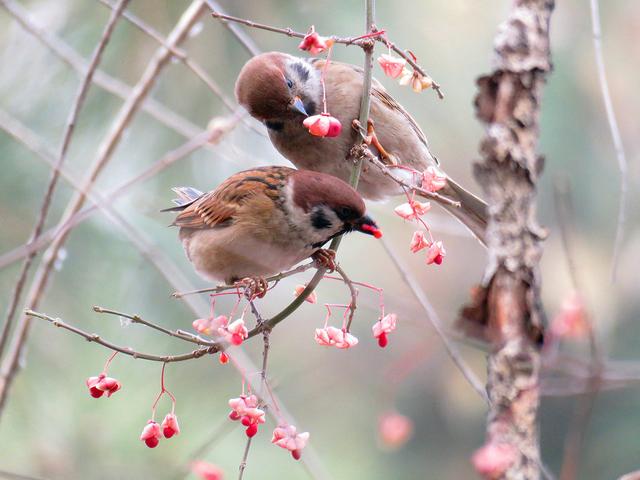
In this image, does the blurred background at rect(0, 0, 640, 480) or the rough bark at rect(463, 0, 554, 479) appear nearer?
the rough bark at rect(463, 0, 554, 479)

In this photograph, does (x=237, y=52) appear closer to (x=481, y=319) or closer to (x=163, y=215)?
(x=163, y=215)

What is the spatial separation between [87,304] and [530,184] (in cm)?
292

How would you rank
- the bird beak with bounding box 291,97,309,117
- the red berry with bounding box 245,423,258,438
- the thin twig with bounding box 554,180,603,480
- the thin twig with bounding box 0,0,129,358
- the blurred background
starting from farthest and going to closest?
1. the blurred background
2. the bird beak with bounding box 291,97,309,117
3. the thin twig with bounding box 0,0,129,358
4. the red berry with bounding box 245,423,258,438
5. the thin twig with bounding box 554,180,603,480

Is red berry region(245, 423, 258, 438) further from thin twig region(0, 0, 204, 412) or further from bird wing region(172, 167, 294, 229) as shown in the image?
thin twig region(0, 0, 204, 412)

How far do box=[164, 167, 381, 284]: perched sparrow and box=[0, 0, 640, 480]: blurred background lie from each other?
5.8 inches

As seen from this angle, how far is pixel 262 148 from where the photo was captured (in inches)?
158

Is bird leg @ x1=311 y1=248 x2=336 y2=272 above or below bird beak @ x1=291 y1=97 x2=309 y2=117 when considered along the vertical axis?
below

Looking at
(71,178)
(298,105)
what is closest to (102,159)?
(71,178)

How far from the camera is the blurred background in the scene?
3.85 meters

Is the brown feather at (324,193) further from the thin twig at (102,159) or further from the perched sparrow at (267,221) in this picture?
the thin twig at (102,159)

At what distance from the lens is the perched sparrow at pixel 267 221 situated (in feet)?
7.27

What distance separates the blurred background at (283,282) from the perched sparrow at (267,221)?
147 millimetres

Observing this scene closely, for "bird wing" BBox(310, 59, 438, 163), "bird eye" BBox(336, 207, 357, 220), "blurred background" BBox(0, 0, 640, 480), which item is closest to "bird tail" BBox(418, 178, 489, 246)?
"blurred background" BBox(0, 0, 640, 480)

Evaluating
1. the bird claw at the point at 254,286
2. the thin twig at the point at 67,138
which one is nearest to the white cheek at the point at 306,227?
the bird claw at the point at 254,286
